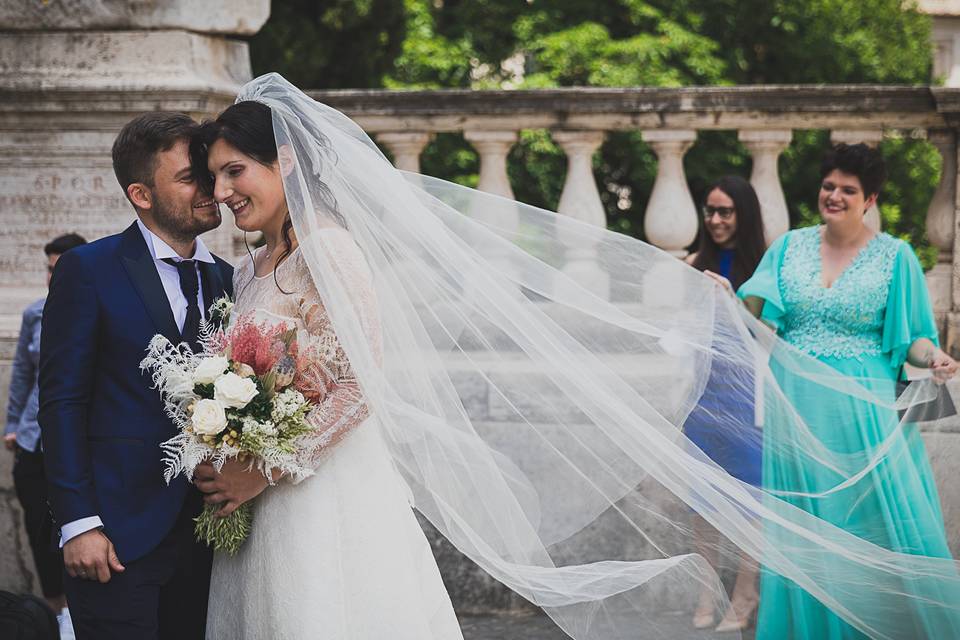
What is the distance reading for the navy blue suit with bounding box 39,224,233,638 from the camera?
333 centimetres

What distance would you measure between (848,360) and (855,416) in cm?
31

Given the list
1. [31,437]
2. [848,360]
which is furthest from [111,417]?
[848,360]

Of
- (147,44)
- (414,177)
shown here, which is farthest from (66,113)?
(414,177)

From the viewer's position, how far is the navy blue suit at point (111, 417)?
10.9ft

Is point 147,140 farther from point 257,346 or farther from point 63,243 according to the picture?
point 63,243

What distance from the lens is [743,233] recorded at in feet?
17.7

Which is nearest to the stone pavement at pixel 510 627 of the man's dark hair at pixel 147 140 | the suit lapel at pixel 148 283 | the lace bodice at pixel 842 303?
the lace bodice at pixel 842 303

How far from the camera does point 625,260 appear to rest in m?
4.16

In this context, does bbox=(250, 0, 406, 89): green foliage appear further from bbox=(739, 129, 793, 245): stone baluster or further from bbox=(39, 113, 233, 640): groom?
bbox=(39, 113, 233, 640): groom

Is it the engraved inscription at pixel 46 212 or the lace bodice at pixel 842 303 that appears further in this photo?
the engraved inscription at pixel 46 212

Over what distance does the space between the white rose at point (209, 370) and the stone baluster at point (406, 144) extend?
2.85 metres

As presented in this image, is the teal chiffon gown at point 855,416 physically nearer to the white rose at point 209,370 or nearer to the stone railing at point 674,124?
the stone railing at point 674,124

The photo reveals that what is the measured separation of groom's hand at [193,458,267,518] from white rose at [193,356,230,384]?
0.25m

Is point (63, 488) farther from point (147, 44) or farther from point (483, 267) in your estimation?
point (147, 44)
